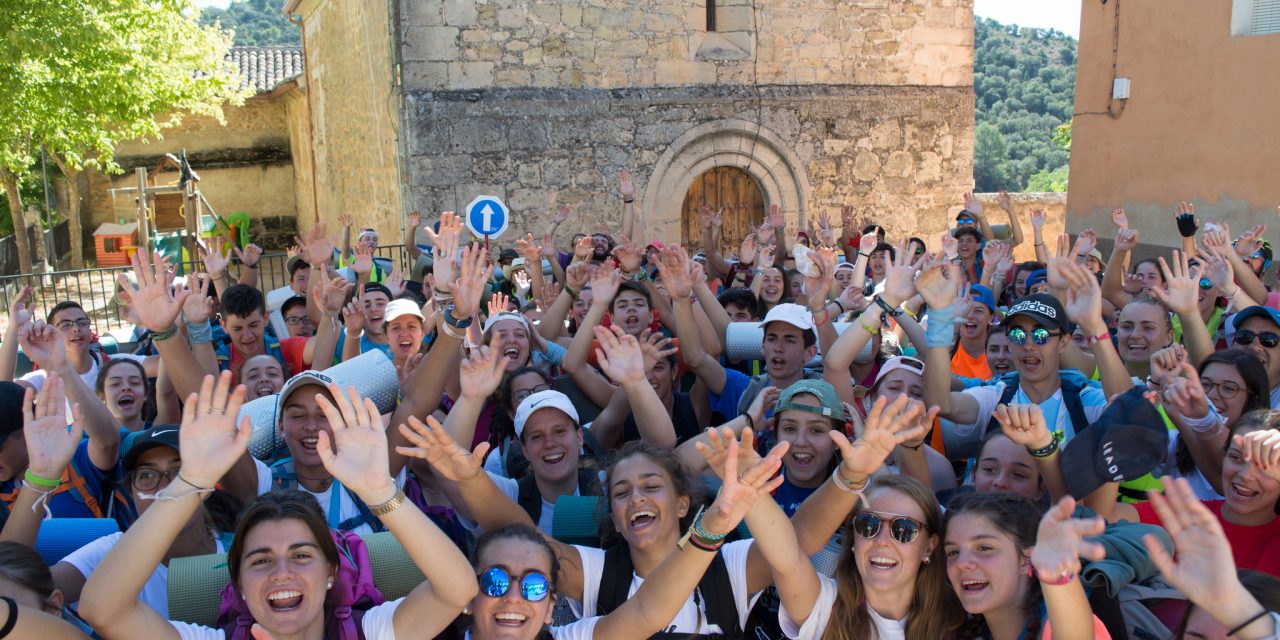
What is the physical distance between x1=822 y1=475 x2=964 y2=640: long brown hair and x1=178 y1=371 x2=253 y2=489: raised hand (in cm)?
170

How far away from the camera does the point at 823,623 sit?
2721 millimetres

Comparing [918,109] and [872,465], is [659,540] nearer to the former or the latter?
[872,465]

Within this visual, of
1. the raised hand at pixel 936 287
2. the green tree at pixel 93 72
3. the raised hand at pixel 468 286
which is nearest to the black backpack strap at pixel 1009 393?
the raised hand at pixel 936 287

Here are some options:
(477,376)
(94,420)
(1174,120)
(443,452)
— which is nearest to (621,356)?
(477,376)

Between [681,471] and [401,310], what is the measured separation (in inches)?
91.6

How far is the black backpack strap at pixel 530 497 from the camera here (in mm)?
3613

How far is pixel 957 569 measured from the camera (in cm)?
256

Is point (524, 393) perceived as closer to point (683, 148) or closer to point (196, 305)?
point (196, 305)

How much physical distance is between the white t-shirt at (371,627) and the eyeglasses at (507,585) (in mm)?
232

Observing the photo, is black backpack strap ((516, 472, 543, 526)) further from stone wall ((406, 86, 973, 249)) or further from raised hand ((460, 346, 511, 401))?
Answer: stone wall ((406, 86, 973, 249))

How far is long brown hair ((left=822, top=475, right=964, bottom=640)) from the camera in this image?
2643 millimetres

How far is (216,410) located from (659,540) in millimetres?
1328

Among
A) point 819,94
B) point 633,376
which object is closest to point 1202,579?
point 633,376

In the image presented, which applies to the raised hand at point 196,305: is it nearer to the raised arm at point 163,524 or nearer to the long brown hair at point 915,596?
the raised arm at point 163,524
